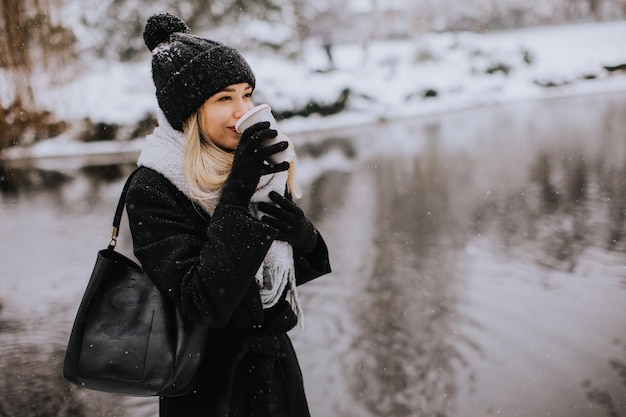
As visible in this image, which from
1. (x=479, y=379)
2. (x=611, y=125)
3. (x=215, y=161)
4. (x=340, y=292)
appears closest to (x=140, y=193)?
(x=215, y=161)

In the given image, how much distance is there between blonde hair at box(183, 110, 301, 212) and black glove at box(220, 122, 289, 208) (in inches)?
3.8

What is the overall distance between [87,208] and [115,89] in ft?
31.9

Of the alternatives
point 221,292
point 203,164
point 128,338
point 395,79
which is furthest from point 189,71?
point 395,79

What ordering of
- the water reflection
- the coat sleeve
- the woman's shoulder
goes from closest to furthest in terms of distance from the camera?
the coat sleeve, the woman's shoulder, the water reflection

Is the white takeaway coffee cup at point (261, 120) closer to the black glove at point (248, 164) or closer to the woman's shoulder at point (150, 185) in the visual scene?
the black glove at point (248, 164)

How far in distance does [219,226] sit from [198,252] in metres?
0.10

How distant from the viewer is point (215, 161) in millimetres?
1705

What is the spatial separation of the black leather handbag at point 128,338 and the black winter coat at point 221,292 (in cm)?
6

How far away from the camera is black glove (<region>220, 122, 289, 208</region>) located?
5.09 feet

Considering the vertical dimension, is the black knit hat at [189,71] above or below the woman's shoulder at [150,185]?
above

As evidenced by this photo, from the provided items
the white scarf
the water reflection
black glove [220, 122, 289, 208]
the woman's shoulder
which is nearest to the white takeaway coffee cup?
black glove [220, 122, 289, 208]

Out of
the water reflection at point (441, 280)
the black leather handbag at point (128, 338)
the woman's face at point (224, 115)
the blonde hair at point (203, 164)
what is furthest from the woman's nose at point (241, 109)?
the water reflection at point (441, 280)

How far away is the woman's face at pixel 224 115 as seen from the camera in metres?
1.73

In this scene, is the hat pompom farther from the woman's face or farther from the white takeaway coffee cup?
the white takeaway coffee cup
